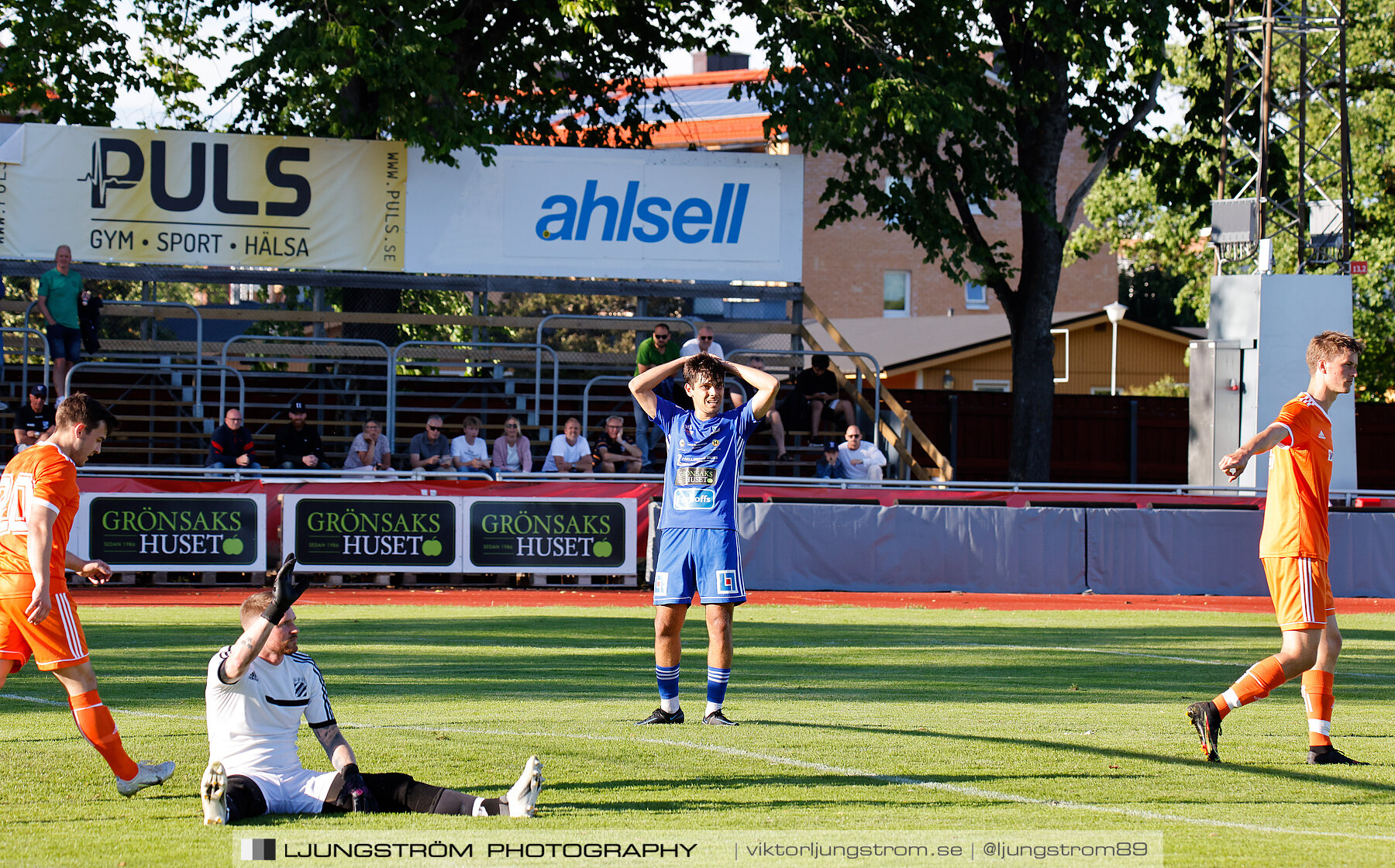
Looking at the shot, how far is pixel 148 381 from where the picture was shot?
80.6 feet

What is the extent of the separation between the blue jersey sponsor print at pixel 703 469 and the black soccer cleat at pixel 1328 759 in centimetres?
322

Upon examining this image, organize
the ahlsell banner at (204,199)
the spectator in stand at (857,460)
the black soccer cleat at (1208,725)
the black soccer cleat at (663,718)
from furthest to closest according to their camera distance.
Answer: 1. the ahlsell banner at (204,199)
2. the spectator in stand at (857,460)
3. the black soccer cleat at (663,718)
4. the black soccer cleat at (1208,725)

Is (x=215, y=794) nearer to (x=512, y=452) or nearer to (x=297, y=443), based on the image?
(x=512, y=452)

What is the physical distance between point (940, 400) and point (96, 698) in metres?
28.3

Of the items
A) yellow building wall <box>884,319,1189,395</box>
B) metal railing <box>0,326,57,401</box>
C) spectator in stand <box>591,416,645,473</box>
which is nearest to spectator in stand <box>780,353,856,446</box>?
spectator in stand <box>591,416,645,473</box>

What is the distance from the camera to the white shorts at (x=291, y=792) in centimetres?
579

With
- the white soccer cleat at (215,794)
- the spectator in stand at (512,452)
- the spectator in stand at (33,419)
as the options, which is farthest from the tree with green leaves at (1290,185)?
the white soccer cleat at (215,794)

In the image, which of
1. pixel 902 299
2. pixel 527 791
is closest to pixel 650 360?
pixel 527 791

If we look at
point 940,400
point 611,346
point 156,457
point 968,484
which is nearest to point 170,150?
point 156,457

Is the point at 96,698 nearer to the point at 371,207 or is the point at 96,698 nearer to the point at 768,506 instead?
the point at 768,506

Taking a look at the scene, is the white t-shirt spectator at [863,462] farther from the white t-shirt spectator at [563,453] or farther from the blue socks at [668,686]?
the blue socks at [668,686]

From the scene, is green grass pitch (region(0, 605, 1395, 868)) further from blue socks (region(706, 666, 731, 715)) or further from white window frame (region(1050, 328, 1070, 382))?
white window frame (region(1050, 328, 1070, 382))

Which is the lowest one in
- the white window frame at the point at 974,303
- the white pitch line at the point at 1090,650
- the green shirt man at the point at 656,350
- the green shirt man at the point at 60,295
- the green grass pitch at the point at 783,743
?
the white pitch line at the point at 1090,650

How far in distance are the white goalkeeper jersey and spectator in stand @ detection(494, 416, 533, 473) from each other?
1432 centimetres
